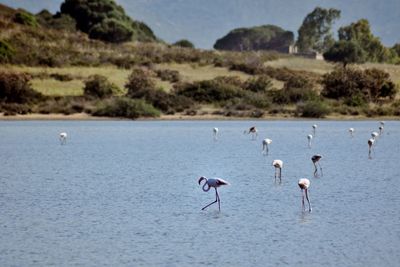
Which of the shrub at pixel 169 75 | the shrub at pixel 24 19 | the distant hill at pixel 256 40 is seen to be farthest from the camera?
the distant hill at pixel 256 40

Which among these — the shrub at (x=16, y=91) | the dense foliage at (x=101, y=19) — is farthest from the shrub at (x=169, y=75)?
the dense foliage at (x=101, y=19)

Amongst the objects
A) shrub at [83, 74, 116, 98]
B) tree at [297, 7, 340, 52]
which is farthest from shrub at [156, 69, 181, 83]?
tree at [297, 7, 340, 52]

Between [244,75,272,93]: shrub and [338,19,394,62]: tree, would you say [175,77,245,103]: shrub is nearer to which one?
[244,75,272,93]: shrub

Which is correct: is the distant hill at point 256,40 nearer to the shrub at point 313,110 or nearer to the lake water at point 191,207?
the shrub at point 313,110

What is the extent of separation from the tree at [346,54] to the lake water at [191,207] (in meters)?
51.4

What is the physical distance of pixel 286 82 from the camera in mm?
58500

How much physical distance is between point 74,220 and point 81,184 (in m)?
5.41

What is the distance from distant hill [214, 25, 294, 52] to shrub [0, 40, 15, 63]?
86788 mm

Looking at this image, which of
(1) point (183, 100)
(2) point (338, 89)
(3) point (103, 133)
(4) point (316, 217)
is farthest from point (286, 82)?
(4) point (316, 217)

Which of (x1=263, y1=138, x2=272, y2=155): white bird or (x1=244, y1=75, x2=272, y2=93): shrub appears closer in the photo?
(x1=263, y1=138, x2=272, y2=155): white bird

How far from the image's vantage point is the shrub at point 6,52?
5841cm

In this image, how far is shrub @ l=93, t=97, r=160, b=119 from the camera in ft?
157

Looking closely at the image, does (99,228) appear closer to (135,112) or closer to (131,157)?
(131,157)

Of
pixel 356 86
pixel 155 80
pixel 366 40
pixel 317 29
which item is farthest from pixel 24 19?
pixel 317 29
